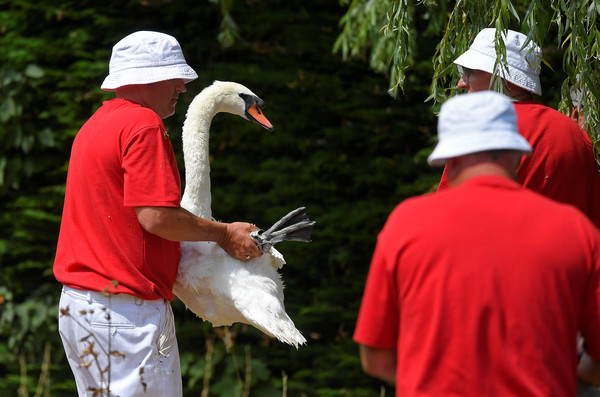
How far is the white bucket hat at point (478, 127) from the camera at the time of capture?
5.76ft

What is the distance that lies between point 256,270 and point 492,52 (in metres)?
1.17

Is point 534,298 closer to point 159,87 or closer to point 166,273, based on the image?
point 166,273

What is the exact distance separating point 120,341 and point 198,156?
0.87 meters

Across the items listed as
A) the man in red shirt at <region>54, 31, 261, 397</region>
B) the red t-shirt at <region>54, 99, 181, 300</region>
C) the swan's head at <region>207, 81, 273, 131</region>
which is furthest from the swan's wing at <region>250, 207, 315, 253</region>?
the swan's head at <region>207, 81, 273, 131</region>

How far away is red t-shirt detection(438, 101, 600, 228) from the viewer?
8.59 feet

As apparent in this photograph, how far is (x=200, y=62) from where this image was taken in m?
6.54

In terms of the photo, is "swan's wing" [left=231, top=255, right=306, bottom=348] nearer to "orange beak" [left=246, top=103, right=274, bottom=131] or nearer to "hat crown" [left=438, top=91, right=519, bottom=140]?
"orange beak" [left=246, top=103, right=274, bottom=131]

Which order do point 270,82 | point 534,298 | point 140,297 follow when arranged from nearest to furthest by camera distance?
point 534,298 < point 140,297 < point 270,82

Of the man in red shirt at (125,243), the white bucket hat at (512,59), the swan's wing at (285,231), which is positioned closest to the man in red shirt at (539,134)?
the white bucket hat at (512,59)

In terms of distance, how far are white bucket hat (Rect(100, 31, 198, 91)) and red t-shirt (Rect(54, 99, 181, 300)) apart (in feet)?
0.38

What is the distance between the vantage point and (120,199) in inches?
106

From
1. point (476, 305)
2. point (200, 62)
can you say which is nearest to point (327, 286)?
point (200, 62)

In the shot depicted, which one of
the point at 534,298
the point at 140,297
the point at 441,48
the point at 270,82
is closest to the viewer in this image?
the point at 534,298

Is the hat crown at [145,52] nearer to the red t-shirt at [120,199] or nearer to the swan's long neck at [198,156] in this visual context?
the red t-shirt at [120,199]
